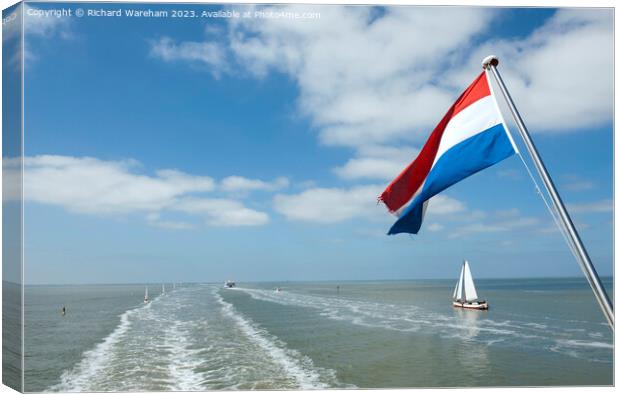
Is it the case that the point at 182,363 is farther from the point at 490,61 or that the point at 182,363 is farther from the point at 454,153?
the point at 490,61

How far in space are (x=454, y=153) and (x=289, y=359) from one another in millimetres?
15425

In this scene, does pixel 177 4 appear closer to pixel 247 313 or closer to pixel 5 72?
pixel 5 72

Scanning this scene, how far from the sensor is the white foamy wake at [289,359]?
16234mm

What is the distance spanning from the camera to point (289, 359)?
19891mm

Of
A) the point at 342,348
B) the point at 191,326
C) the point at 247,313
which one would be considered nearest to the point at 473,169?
the point at 342,348

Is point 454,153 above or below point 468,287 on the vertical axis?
above

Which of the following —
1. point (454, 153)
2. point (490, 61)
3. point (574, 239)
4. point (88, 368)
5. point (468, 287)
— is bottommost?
point (88, 368)

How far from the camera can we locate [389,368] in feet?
62.4

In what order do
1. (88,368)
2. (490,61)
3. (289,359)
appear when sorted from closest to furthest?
(490,61), (88,368), (289,359)

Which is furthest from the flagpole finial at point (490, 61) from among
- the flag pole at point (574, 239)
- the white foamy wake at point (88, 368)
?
the white foamy wake at point (88, 368)

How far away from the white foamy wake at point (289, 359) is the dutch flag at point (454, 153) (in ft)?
33.4

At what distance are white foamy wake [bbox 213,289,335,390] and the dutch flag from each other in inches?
401

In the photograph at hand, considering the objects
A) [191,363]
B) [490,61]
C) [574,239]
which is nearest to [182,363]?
[191,363]

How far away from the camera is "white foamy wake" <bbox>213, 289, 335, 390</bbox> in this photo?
53.3 ft
